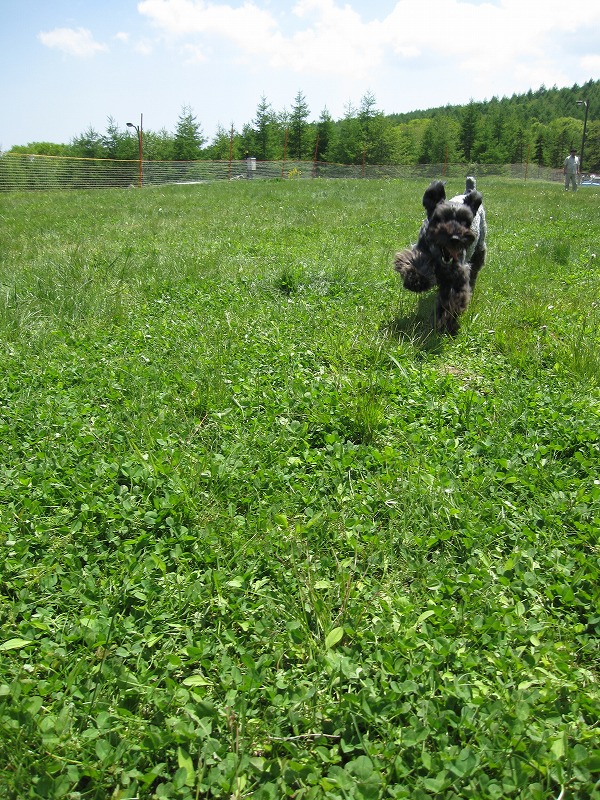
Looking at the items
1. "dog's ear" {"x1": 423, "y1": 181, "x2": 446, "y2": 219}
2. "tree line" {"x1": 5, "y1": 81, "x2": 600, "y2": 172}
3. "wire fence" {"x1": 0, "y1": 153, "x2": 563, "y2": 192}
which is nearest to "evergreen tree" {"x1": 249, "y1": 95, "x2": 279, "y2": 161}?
"tree line" {"x1": 5, "y1": 81, "x2": 600, "y2": 172}

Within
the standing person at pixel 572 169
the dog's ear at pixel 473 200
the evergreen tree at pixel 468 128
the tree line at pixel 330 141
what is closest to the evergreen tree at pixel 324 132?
the tree line at pixel 330 141

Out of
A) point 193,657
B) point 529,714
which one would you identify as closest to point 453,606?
point 529,714

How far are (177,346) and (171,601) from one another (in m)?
2.82

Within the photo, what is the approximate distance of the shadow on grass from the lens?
194 inches

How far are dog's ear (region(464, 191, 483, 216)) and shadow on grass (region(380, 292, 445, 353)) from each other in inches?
40.5

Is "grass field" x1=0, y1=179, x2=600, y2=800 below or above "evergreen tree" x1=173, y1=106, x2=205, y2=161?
below

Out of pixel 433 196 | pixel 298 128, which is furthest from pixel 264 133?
pixel 433 196

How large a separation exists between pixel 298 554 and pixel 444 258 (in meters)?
3.64

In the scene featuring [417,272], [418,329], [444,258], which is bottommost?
[418,329]

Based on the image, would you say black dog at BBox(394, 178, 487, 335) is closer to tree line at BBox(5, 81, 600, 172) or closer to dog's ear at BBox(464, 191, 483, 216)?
dog's ear at BBox(464, 191, 483, 216)

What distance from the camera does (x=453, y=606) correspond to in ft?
7.39

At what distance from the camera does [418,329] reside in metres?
5.27

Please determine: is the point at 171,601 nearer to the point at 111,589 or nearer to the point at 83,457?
the point at 111,589

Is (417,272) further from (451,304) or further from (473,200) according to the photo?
(473,200)
